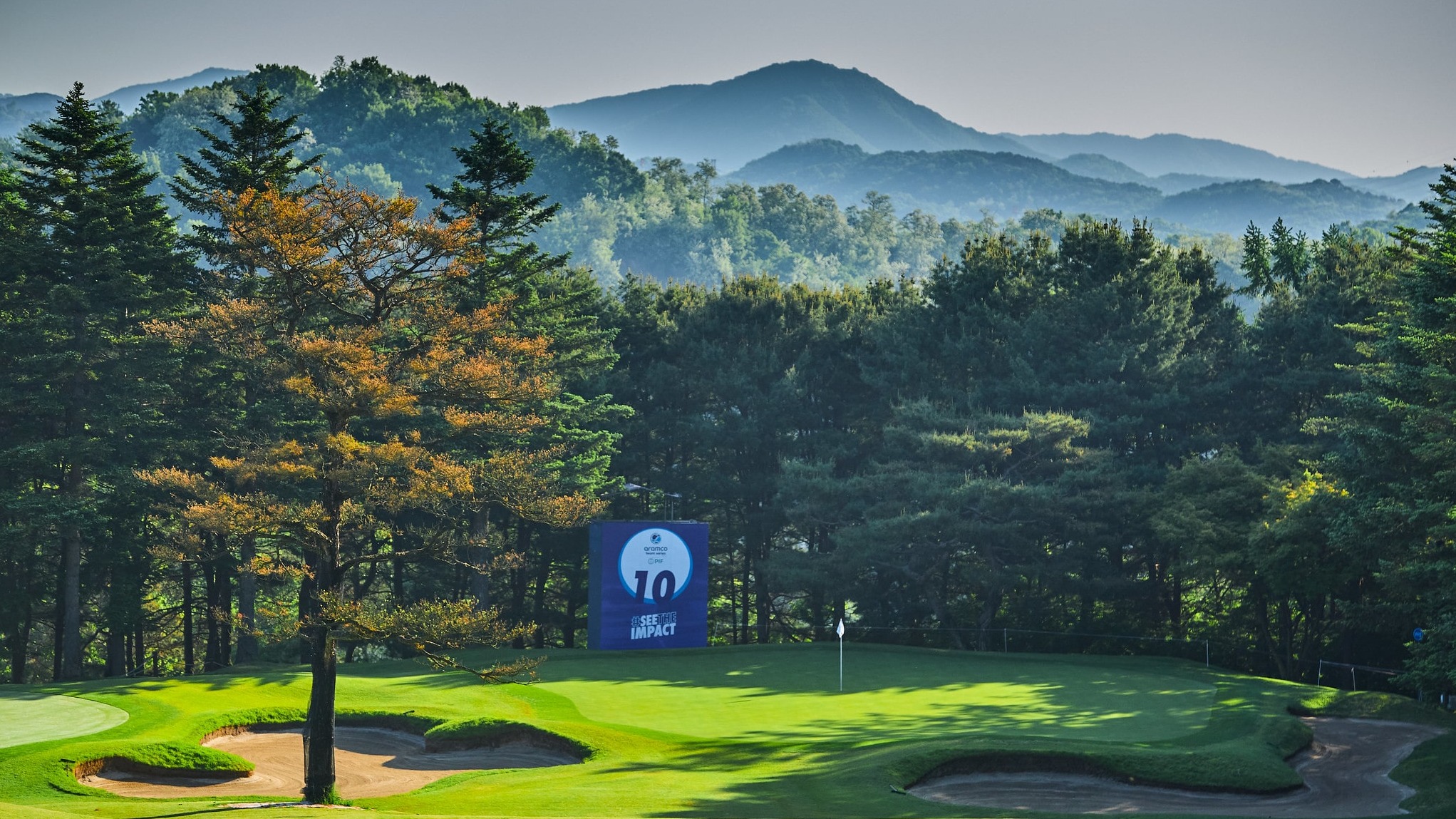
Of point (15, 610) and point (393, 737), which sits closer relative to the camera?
point (393, 737)

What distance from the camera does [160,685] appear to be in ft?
92.3

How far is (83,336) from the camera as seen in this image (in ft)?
120

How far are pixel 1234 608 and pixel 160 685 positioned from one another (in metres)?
34.4

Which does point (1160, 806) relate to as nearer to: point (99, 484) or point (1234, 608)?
point (1234, 608)

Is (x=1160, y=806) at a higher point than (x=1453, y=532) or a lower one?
lower

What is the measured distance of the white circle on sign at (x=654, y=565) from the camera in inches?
1451

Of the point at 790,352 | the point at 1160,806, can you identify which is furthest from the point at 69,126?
the point at 1160,806

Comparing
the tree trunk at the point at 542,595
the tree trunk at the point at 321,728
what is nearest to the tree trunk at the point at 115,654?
the tree trunk at the point at 542,595

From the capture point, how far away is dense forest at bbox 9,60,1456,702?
73.5 ft

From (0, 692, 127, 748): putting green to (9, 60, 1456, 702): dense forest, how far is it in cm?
352

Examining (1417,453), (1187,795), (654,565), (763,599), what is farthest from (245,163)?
(1417,453)

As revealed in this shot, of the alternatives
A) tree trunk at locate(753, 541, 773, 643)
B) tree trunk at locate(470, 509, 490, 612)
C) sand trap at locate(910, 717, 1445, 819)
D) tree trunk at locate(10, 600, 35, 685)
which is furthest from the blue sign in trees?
tree trunk at locate(10, 600, 35, 685)

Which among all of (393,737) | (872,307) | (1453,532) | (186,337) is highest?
(872,307)

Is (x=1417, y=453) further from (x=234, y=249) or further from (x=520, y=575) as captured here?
(x=520, y=575)
